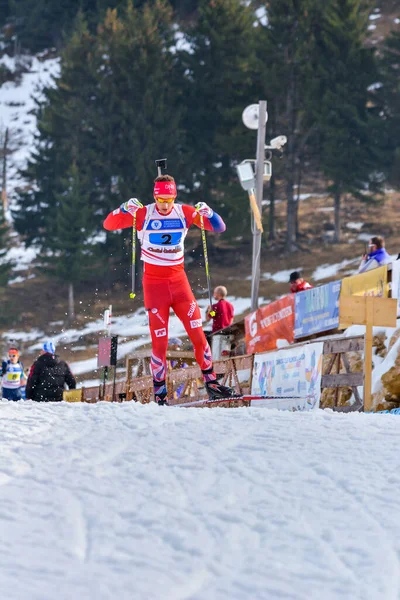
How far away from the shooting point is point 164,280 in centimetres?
928

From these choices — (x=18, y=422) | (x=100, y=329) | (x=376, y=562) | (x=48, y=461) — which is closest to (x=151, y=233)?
(x=18, y=422)

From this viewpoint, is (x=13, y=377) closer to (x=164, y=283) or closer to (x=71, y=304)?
(x=164, y=283)

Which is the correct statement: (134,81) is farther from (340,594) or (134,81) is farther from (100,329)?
(340,594)

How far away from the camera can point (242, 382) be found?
13.5 metres

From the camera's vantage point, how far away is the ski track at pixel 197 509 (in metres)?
3.95

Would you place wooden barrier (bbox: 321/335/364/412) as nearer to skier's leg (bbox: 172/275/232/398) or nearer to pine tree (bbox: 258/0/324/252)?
skier's leg (bbox: 172/275/232/398)

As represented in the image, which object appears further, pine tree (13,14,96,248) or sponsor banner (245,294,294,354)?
pine tree (13,14,96,248)

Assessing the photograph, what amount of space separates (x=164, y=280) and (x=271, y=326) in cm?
544

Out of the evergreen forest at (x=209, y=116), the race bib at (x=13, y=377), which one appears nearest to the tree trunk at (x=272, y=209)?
the evergreen forest at (x=209, y=116)

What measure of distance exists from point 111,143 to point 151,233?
38.6 m

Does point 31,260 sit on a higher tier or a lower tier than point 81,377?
higher

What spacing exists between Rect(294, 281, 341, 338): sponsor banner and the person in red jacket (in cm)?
304

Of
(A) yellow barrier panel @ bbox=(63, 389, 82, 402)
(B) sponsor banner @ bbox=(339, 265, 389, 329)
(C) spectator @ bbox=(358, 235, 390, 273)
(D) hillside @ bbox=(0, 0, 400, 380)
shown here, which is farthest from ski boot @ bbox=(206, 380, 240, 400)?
(D) hillside @ bbox=(0, 0, 400, 380)

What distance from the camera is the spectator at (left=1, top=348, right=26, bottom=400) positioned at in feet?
53.2
